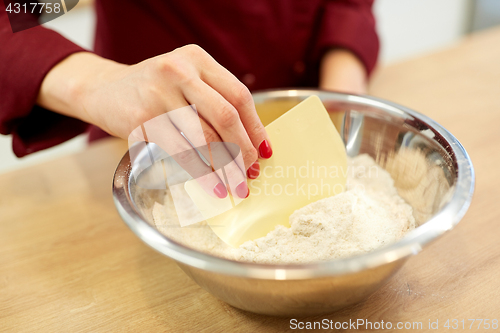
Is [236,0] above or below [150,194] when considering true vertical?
above

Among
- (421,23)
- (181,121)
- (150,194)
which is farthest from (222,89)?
(421,23)

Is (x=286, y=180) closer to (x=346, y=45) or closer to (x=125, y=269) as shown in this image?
(x=125, y=269)

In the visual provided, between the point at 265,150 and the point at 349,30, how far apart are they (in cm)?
46

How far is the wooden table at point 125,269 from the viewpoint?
1.32 feet

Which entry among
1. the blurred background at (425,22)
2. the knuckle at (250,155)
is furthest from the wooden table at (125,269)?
the blurred background at (425,22)

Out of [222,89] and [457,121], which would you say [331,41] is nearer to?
[457,121]

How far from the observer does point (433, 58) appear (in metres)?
1.00

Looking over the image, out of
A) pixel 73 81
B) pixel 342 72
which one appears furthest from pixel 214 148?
pixel 342 72

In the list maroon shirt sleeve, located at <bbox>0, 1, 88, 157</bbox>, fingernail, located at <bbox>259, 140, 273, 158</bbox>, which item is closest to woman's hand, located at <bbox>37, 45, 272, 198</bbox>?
fingernail, located at <bbox>259, 140, 273, 158</bbox>

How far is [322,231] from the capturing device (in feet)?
1.39

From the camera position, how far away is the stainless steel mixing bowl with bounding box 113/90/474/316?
29 cm

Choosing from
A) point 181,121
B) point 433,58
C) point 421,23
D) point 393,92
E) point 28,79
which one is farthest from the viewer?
point 421,23

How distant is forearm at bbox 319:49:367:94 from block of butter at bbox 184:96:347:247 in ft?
0.91

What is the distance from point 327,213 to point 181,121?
0.20 meters
